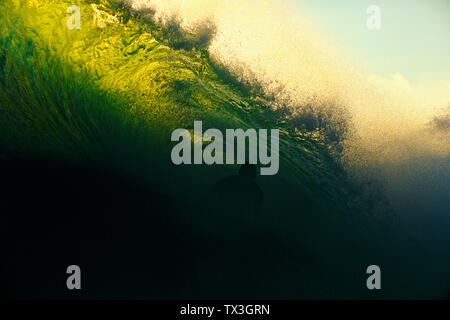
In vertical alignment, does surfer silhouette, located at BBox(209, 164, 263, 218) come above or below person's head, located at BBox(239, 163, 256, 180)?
below

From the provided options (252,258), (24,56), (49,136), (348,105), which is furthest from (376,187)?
(24,56)

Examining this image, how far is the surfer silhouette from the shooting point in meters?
3.29

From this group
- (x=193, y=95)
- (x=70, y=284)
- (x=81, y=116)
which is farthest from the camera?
(x=193, y=95)

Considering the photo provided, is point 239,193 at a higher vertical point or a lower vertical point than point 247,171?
lower

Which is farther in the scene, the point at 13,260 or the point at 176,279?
the point at 176,279

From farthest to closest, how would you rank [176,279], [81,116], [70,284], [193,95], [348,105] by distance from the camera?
1. [348,105]
2. [193,95]
3. [81,116]
4. [176,279]
5. [70,284]

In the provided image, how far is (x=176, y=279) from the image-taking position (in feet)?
10.2

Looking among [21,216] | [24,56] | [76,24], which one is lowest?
[21,216]

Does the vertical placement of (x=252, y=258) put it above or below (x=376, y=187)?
below

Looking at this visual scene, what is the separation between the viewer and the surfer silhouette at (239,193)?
10.8ft

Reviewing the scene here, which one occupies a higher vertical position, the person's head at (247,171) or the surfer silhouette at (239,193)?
the person's head at (247,171)

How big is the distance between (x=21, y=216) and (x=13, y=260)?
407 millimetres

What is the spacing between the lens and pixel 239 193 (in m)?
3.31

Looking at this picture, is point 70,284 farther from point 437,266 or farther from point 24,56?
point 437,266
